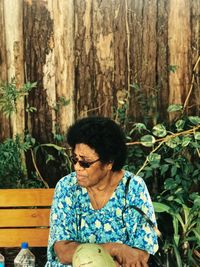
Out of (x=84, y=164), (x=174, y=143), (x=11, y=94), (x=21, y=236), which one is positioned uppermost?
(x=11, y=94)

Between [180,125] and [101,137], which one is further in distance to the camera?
[180,125]

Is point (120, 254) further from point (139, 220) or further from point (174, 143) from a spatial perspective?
point (174, 143)

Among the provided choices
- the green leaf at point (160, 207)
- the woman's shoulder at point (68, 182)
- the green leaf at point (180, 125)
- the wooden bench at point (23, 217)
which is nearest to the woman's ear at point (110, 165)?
the woman's shoulder at point (68, 182)

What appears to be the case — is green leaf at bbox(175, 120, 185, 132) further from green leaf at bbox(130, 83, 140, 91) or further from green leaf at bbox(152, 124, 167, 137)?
green leaf at bbox(130, 83, 140, 91)

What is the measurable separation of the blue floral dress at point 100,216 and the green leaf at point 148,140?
42.1 inches

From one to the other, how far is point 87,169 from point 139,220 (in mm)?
378

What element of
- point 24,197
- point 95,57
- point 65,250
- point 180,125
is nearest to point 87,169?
point 65,250

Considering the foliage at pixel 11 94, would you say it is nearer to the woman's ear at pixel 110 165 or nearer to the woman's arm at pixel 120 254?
the woman's ear at pixel 110 165

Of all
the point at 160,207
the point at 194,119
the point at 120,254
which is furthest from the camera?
the point at 194,119

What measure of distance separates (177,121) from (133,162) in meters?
0.46

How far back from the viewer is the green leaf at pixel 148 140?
4355 mm

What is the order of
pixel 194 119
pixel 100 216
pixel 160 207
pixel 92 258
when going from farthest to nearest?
1. pixel 194 119
2. pixel 160 207
3. pixel 100 216
4. pixel 92 258

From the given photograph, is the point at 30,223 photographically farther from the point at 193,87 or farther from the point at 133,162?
the point at 193,87

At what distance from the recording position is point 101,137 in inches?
124
